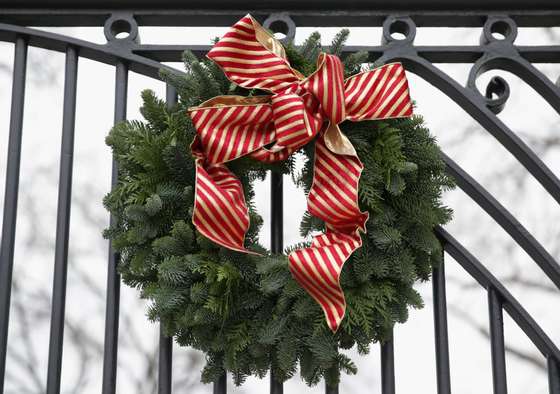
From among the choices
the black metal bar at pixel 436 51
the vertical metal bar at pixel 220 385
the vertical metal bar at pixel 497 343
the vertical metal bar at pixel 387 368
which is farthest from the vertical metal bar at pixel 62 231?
the vertical metal bar at pixel 497 343

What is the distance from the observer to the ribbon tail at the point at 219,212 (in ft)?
4.36

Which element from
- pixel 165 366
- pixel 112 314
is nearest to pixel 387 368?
pixel 165 366

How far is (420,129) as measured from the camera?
146 cm

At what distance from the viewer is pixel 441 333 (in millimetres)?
1458

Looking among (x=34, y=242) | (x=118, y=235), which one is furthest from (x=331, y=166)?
(x=34, y=242)

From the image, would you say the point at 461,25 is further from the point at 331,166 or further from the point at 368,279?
the point at 368,279

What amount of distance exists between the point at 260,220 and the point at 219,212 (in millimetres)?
118

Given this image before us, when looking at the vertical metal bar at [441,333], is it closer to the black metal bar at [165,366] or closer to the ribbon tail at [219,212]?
the ribbon tail at [219,212]

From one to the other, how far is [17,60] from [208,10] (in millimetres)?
368

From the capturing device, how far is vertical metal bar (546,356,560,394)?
147cm

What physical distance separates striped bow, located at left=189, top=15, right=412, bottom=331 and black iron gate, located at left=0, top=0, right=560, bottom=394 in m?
0.13

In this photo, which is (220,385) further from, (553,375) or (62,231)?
(553,375)

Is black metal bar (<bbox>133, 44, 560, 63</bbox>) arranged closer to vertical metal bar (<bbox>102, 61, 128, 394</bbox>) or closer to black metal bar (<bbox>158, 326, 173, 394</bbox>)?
vertical metal bar (<bbox>102, 61, 128, 394</bbox>)

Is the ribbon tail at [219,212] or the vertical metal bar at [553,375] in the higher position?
the ribbon tail at [219,212]
